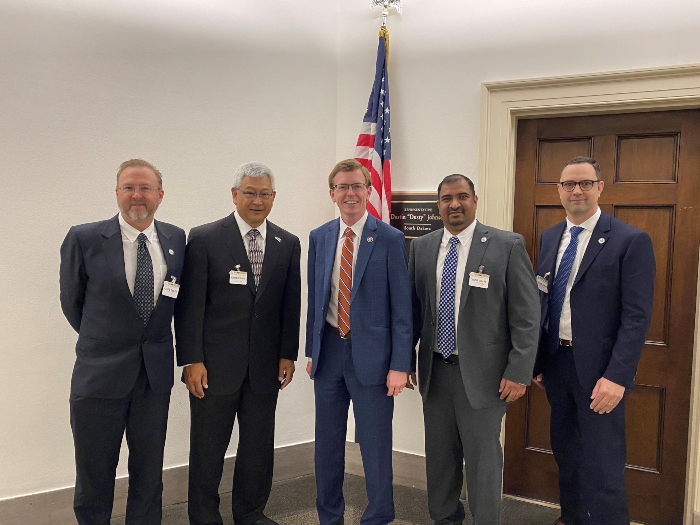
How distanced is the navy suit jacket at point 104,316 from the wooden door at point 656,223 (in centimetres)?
215

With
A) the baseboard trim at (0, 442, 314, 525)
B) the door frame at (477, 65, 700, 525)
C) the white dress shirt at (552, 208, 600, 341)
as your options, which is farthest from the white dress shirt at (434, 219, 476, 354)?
the baseboard trim at (0, 442, 314, 525)

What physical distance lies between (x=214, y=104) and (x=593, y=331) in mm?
2278

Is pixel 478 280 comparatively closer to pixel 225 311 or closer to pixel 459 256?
pixel 459 256

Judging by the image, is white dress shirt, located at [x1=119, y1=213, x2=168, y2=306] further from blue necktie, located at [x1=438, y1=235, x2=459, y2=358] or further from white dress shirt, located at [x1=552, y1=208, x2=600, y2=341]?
white dress shirt, located at [x1=552, y1=208, x2=600, y2=341]

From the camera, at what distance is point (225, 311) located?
2.52 metres

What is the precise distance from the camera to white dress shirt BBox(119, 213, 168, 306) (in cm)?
234

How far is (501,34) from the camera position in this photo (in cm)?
306

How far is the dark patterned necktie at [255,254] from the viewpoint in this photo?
257cm

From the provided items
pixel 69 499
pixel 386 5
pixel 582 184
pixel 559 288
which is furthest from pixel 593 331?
pixel 69 499

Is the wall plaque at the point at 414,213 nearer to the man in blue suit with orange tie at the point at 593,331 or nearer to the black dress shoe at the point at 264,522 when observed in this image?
the man in blue suit with orange tie at the point at 593,331

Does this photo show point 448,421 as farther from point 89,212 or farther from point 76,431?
point 89,212

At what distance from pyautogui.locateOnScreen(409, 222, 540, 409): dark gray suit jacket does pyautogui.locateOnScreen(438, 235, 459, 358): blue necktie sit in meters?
0.05

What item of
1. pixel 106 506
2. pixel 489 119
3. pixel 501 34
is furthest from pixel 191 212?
pixel 501 34

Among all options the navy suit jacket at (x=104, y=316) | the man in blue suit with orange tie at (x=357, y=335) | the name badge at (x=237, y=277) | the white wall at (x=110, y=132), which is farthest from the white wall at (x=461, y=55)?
the navy suit jacket at (x=104, y=316)
